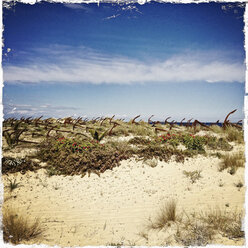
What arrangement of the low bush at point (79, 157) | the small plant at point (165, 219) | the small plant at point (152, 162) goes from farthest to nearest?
the small plant at point (152, 162) < the low bush at point (79, 157) < the small plant at point (165, 219)

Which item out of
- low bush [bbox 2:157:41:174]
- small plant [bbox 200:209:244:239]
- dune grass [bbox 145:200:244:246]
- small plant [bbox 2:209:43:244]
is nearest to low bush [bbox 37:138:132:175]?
low bush [bbox 2:157:41:174]

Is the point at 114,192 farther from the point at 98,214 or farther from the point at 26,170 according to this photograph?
the point at 26,170

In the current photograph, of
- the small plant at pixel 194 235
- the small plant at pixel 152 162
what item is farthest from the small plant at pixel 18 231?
the small plant at pixel 152 162

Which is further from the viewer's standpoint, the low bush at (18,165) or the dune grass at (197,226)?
the low bush at (18,165)

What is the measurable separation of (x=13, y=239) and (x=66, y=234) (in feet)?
2.75

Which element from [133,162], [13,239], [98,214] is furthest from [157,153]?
[13,239]

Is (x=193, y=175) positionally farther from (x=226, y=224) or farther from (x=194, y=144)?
(x=194, y=144)

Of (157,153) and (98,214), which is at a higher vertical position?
(157,153)

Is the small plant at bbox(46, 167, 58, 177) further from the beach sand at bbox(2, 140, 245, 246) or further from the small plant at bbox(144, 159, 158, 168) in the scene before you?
the small plant at bbox(144, 159, 158, 168)

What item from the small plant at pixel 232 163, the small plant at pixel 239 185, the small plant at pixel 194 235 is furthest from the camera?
the small plant at pixel 232 163

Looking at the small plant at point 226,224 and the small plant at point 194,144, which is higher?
the small plant at point 194,144

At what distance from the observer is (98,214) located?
389 cm

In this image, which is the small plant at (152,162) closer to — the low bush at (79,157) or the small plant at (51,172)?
the low bush at (79,157)

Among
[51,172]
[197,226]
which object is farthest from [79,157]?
[197,226]
